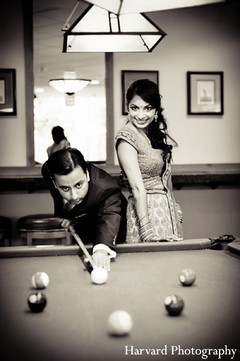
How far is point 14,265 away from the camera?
7.23 ft

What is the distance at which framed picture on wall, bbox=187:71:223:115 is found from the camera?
5520 millimetres

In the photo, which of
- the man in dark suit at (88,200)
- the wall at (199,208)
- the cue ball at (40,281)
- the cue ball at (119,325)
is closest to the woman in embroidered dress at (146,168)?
the man in dark suit at (88,200)

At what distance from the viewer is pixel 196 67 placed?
5.57m

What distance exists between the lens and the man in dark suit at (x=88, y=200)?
7.66ft

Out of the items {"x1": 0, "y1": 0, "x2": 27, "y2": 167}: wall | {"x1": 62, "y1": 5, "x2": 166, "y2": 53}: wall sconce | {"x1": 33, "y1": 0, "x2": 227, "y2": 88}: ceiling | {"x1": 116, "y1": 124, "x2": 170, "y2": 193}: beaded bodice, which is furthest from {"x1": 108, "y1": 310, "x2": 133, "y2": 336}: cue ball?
{"x1": 33, "y1": 0, "x2": 227, "y2": 88}: ceiling

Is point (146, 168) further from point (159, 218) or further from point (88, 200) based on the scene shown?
point (88, 200)

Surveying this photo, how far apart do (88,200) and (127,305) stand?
968 millimetres

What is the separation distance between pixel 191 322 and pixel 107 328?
24 cm

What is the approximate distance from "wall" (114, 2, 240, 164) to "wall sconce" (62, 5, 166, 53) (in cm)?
216

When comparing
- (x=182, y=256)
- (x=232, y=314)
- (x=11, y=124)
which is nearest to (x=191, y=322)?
(x=232, y=314)

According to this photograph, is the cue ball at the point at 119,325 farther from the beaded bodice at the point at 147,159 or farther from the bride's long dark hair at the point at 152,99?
the bride's long dark hair at the point at 152,99

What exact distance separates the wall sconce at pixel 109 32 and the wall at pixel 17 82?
2215 millimetres

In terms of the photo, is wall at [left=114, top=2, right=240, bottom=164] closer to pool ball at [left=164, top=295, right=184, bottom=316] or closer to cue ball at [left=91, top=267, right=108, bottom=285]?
cue ball at [left=91, top=267, right=108, bottom=285]

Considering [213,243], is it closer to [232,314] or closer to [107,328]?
[232,314]
